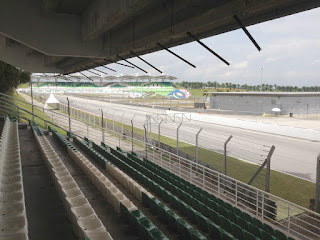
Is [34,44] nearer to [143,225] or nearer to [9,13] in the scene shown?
[9,13]

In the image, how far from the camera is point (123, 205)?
4555 mm

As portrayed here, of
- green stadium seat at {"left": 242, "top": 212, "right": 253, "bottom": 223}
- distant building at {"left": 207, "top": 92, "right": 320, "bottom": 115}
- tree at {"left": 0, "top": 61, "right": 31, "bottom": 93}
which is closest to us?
green stadium seat at {"left": 242, "top": 212, "right": 253, "bottom": 223}

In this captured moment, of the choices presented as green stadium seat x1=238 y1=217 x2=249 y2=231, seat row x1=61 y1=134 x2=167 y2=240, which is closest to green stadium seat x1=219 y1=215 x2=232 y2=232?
green stadium seat x1=238 y1=217 x2=249 y2=231

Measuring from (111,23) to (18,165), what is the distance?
11.4ft

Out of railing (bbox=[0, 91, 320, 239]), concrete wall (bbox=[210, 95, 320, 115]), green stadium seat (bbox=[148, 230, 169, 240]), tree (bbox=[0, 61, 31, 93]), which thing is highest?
tree (bbox=[0, 61, 31, 93])

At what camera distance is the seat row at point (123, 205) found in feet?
12.6

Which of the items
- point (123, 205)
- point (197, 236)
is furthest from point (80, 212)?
point (197, 236)

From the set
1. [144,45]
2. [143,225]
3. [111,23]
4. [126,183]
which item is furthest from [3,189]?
[144,45]

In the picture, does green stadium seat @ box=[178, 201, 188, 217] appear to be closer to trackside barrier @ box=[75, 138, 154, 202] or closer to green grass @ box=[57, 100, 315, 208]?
trackside barrier @ box=[75, 138, 154, 202]

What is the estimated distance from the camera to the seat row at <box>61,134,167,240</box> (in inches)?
151

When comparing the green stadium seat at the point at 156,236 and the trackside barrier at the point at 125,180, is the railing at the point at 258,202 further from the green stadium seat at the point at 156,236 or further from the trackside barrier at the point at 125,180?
the green stadium seat at the point at 156,236

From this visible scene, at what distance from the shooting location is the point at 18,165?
18.4ft

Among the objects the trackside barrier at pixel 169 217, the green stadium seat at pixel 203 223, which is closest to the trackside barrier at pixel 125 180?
the trackside barrier at pixel 169 217

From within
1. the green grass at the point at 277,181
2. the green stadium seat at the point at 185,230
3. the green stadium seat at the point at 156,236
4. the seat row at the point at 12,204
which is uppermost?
the seat row at the point at 12,204
